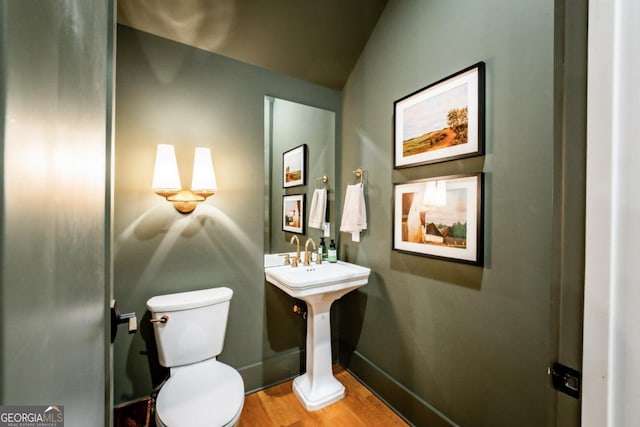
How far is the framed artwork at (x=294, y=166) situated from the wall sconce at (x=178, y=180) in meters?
0.56

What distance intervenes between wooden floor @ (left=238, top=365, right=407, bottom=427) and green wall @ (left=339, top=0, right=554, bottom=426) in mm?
108

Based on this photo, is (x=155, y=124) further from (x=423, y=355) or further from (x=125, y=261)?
(x=423, y=355)

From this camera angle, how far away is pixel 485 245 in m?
1.26

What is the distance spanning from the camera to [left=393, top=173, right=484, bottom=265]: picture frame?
1.29 m

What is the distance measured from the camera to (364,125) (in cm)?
199

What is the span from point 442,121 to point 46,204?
1.57 meters

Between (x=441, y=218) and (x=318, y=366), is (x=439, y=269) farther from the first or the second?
(x=318, y=366)

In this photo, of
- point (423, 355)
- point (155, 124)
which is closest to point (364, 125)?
point (155, 124)

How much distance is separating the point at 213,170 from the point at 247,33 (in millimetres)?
903

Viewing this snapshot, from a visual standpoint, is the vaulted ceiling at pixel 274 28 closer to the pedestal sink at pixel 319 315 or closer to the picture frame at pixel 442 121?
the picture frame at pixel 442 121

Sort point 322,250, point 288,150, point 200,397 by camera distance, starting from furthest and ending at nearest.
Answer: point 322,250 → point 288,150 → point 200,397

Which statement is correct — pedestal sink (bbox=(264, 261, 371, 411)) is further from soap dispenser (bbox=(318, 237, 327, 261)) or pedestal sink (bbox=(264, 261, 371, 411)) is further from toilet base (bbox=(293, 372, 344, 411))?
soap dispenser (bbox=(318, 237, 327, 261))

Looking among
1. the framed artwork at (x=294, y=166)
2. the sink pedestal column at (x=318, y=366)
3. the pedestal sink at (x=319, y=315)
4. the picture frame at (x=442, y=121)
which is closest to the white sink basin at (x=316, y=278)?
the pedestal sink at (x=319, y=315)

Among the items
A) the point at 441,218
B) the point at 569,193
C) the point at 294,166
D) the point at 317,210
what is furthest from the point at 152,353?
the point at 569,193
